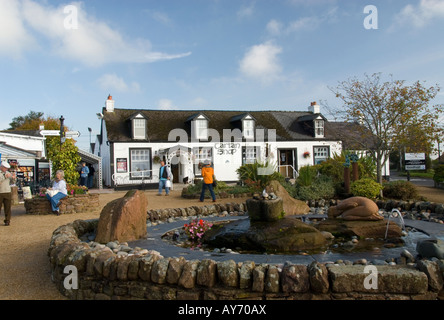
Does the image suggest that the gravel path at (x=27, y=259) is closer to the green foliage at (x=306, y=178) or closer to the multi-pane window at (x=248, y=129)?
the green foliage at (x=306, y=178)

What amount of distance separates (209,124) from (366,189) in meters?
17.2

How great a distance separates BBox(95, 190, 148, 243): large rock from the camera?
6676mm

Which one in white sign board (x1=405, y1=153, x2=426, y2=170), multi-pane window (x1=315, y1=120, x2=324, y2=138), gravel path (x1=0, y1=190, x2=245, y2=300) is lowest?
gravel path (x1=0, y1=190, x2=245, y2=300)

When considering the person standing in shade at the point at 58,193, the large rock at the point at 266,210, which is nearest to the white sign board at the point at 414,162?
the large rock at the point at 266,210

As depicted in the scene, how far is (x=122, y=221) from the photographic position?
6.74 m

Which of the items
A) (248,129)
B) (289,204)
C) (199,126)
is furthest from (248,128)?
(289,204)

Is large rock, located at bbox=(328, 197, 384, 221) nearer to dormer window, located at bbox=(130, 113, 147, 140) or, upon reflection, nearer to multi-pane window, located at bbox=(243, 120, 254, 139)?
dormer window, located at bbox=(130, 113, 147, 140)

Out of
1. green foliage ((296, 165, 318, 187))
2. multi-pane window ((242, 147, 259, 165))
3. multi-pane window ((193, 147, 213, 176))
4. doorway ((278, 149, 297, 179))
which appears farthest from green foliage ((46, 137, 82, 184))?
doorway ((278, 149, 297, 179))

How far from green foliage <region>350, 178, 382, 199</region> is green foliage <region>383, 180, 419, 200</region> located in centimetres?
137

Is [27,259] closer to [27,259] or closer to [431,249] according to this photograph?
[27,259]
